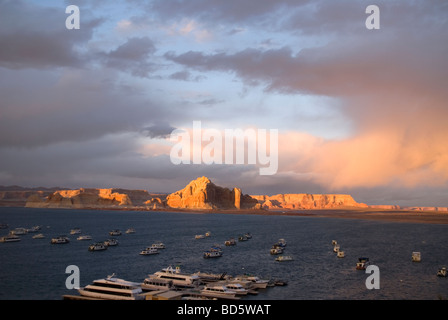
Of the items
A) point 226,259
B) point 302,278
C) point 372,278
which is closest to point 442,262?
point 372,278

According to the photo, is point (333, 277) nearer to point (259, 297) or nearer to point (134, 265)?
point (259, 297)

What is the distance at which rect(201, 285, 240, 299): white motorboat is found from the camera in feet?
156

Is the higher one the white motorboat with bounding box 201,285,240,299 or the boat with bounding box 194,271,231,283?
the white motorboat with bounding box 201,285,240,299

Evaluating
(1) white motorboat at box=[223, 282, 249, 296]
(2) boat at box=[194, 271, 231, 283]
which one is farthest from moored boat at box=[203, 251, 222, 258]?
(1) white motorboat at box=[223, 282, 249, 296]

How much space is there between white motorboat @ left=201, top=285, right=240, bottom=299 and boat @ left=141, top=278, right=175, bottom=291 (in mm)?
5191

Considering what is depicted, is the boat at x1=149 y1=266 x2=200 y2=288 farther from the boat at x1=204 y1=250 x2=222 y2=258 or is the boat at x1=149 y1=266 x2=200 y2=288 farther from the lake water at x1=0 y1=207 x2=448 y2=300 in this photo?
the boat at x1=204 y1=250 x2=222 y2=258

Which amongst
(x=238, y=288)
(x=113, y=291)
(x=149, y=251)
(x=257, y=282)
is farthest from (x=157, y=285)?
(x=149, y=251)

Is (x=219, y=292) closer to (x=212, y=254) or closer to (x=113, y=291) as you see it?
(x=113, y=291)

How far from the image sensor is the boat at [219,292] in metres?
47.4

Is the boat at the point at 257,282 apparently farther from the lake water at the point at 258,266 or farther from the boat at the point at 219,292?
the boat at the point at 219,292

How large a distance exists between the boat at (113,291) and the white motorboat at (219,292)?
325 inches

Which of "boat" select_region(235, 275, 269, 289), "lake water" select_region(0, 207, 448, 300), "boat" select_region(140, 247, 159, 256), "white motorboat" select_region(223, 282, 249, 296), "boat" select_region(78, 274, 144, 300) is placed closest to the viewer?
"boat" select_region(78, 274, 144, 300)

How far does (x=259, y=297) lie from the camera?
161ft

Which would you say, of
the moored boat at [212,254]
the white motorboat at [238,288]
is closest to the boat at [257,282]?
the white motorboat at [238,288]
